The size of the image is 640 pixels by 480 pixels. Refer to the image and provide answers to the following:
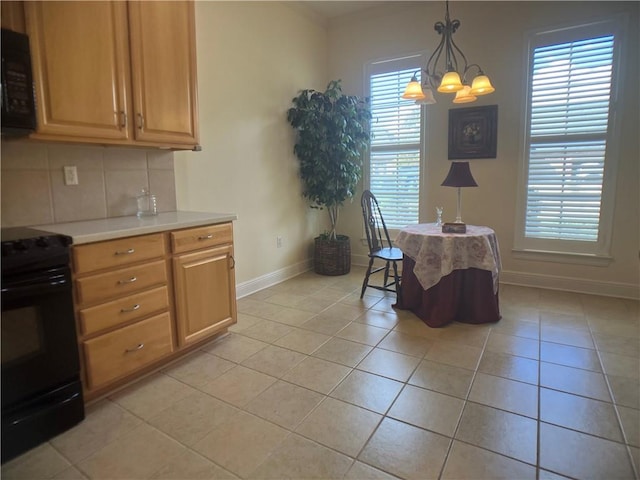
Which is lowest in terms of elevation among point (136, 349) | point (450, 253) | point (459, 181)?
point (136, 349)

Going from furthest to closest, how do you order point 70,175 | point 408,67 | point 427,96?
point 408,67 < point 427,96 < point 70,175

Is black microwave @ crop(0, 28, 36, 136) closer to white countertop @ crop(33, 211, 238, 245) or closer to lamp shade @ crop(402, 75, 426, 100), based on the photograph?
white countertop @ crop(33, 211, 238, 245)

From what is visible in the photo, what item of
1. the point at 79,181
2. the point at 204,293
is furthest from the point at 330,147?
the point at 79,181

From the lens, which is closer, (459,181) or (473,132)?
(459,181)

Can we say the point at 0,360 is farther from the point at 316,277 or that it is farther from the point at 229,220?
the point at 316,277

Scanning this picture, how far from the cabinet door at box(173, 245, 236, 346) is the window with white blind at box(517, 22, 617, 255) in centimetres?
309

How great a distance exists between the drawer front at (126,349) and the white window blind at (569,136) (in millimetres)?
Answer: 3595

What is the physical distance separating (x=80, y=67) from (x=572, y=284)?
4381 mm

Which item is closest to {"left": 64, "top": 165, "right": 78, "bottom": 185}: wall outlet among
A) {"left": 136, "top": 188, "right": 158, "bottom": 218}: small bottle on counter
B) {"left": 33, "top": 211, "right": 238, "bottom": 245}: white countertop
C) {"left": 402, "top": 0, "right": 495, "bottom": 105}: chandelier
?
{"left": 33, "top": 211, "right": 238, "bottom": 245}: white countertop

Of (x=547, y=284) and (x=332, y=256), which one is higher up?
(x=332, y=256)

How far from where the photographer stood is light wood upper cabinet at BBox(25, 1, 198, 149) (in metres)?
1.89

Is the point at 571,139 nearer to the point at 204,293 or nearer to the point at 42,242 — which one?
the point at 204,293

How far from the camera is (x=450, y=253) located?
9.48 ft

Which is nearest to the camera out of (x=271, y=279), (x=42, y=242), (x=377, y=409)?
(x=42, y=242)
